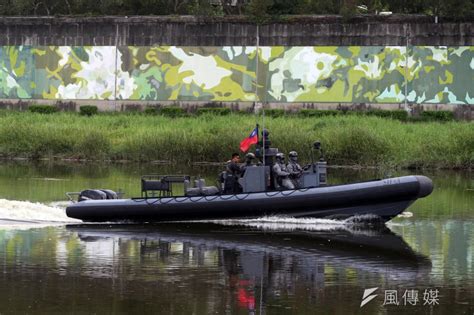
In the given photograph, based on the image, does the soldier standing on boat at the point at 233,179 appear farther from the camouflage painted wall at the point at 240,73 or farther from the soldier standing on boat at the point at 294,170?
the camouflage painted wall at the point at 240,73

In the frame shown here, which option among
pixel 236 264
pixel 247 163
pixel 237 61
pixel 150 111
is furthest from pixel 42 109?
pixel 236 264

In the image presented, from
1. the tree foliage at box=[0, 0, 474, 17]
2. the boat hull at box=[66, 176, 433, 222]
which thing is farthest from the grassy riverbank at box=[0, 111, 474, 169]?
the boat hull at box=[66, 176, 433, 222]

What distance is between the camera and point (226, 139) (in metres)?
46.5

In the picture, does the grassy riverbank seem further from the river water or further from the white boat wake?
the white boat wake

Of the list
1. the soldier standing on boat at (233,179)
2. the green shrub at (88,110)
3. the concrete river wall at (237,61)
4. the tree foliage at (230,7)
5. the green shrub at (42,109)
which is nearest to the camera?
the soldier standing on boat at (233,179)

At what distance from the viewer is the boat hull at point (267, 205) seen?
91.9 ft

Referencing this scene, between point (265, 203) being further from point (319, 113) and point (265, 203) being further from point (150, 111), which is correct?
point (150, 111)

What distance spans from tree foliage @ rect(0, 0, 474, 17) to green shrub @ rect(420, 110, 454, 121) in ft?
15.5

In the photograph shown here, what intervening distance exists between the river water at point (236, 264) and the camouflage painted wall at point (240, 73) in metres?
22.9

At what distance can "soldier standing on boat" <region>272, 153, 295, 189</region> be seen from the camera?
28.7 meters

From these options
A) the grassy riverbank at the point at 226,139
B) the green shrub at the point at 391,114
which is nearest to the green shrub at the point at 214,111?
the grassy riverbank at the point at 226,139

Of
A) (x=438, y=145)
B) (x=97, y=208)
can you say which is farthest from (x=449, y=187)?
(x=97, y=208)

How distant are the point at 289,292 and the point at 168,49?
130 ft

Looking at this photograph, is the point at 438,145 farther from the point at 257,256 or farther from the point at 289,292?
the point at 289,292
